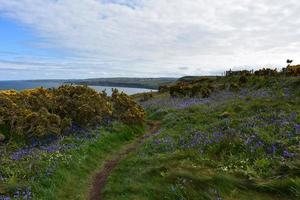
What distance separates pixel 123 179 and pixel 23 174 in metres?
3.44

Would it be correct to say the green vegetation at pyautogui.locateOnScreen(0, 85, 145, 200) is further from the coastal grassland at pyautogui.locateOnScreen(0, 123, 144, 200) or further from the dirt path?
the dirt path

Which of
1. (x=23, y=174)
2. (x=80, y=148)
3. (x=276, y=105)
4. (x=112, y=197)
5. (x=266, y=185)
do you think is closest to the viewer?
(x=266, y=185)

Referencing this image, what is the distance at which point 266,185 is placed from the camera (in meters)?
9.86

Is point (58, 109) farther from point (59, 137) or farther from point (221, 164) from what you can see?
point (221, 164)

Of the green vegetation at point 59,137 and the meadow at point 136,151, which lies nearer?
the meadow at point 136,151

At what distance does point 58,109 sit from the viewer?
22516 millimetres

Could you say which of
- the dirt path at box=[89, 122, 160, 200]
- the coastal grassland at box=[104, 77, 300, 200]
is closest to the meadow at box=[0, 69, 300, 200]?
the coastal grassland at box=[104, 77, 300, 200]

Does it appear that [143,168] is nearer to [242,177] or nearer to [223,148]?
[223,148]

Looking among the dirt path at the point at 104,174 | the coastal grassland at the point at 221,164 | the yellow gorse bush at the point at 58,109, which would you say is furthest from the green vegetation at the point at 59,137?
the coastal grassland at the point at 221,164

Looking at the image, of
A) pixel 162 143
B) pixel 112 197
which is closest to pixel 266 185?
pixel 112 197

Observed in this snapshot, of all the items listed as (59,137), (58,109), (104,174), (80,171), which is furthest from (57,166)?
(58,109)

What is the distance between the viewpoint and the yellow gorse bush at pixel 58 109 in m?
19.2

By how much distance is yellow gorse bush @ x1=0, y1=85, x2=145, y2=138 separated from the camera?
62.9ft

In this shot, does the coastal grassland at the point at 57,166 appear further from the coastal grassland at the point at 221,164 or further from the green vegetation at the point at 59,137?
the coastal grassland at the point at 221,164
